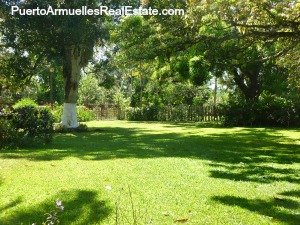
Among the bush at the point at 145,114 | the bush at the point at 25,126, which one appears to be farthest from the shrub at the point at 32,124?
the bush at the point at 145,114

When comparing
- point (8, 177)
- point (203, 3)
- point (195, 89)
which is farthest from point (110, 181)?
point (195, 89)

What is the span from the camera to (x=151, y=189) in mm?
4879

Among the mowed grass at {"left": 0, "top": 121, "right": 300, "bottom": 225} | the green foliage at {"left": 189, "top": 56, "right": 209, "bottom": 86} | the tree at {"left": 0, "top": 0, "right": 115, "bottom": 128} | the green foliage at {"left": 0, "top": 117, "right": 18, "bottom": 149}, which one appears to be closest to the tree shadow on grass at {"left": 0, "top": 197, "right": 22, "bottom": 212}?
the mowed grass at {"left": 0, "top": 121, "right": 300, "bottom": 225}

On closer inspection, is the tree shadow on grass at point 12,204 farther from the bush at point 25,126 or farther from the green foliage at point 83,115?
the green foliage at point 83,115

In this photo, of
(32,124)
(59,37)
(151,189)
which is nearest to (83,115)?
(59,37)

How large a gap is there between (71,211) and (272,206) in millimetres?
2582

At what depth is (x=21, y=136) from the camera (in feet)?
33.8

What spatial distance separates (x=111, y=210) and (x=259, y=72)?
23427mm

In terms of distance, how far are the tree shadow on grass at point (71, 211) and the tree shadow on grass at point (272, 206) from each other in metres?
1.63

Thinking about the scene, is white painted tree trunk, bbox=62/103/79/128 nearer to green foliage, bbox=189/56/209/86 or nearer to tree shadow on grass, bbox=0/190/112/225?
green foliage, bbox=189/56/209/86

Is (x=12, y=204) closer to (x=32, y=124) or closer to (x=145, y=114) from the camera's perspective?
(x=32, y=124)

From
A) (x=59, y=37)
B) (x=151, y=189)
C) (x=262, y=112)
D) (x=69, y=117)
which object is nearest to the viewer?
(x=151, y=189)

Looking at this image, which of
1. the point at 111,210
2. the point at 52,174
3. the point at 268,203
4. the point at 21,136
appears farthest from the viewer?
the point at 21,136

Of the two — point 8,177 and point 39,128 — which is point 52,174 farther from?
point 39,128
